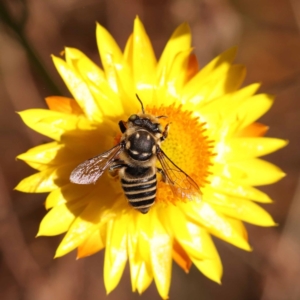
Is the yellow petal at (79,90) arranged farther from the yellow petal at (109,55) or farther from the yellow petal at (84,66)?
the yellow petal at (109,55)

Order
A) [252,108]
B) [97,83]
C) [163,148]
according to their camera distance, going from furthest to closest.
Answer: [252,108] < [97,83] < [163,148]

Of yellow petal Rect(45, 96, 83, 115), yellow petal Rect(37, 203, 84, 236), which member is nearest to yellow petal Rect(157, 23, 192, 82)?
yellow petal Rect(45, 96, 83, 115)

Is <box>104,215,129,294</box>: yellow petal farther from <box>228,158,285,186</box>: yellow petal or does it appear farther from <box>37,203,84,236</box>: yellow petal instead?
<box>228,158,285,186</box>: yellow petal

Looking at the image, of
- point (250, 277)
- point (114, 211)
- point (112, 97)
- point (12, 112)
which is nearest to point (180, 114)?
point (112, 97)

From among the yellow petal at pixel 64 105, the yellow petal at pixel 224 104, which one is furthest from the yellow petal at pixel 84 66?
the yellow petal at pixel 224 104

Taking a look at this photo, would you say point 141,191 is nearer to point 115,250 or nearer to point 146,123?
point 146,123

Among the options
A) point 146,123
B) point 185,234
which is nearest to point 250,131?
point 185,234

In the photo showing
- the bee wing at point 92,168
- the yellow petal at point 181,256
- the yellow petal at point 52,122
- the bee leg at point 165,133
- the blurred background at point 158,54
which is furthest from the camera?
the blurred background at point 158,54

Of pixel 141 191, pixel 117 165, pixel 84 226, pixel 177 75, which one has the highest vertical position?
pixel 177 75
